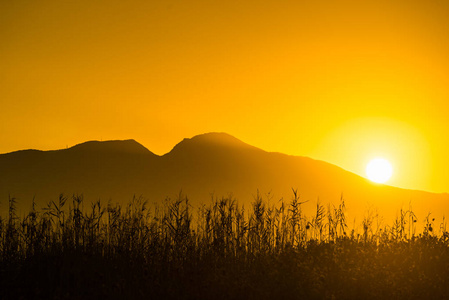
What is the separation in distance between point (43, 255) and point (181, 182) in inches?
6670

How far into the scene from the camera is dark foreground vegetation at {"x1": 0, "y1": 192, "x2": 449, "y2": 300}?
986 centimetres

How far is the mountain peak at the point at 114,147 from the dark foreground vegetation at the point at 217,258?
182m

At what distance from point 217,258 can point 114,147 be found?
7319 inches

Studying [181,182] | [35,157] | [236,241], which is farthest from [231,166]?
[236,241]

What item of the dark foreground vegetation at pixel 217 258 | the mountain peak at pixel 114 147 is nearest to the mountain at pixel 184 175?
the mountain peak at pixel 114 147

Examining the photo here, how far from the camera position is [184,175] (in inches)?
7254

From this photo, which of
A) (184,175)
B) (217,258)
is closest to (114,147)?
(184,175)

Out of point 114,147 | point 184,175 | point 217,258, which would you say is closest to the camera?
point 217,258

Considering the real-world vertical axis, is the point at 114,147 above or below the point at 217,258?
above

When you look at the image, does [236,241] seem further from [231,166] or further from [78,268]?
[231,166]

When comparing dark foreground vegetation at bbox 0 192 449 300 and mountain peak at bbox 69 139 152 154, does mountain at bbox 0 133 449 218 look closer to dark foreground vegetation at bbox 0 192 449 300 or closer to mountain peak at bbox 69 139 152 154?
mountain peak at bbox 69 139 152 154

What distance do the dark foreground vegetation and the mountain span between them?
147438 mm

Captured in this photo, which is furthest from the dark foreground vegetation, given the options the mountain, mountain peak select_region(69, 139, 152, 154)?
mountain peak select_region(69, 139, 152, 154)

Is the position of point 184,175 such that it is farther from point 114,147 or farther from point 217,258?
point 217,258
